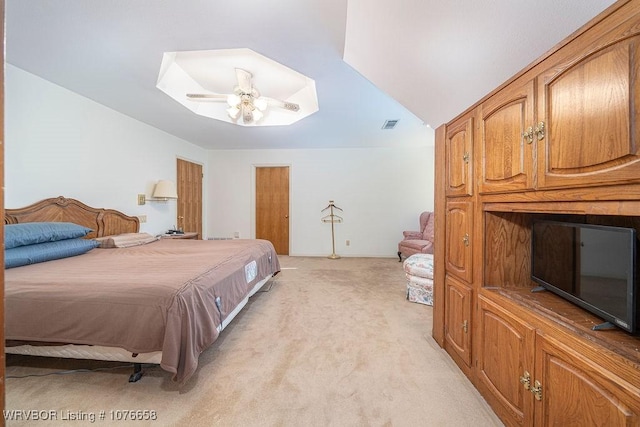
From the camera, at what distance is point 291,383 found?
5.40 feet

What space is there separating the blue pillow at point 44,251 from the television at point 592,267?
11.1ft

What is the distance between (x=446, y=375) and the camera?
1.72 meters

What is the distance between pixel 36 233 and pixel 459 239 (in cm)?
337

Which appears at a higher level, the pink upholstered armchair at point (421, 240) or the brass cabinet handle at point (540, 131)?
the brass cabinet handle at point (540, 131)

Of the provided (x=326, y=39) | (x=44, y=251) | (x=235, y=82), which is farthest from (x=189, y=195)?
(x=326, y=39)

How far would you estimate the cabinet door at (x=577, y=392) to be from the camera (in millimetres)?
766

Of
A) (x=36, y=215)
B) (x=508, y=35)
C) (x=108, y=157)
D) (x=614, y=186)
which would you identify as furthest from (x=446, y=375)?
(x=108, y=157)

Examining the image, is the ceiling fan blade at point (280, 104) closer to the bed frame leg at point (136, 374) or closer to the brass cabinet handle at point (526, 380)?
the bed frame leg at point (136, 374)

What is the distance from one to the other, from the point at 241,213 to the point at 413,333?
15.0 ft

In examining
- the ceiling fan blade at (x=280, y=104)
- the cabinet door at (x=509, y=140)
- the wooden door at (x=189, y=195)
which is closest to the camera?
the cabinet door at (x=509, y=140)

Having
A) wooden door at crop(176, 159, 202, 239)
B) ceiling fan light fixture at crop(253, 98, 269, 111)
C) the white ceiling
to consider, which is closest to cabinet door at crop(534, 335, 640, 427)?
the white ceiling

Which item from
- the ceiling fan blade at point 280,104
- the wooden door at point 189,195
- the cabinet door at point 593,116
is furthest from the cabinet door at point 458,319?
the wooden door at point 189,195

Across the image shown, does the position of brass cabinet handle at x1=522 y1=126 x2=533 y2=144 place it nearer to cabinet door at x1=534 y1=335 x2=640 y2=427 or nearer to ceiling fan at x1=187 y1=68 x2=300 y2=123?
cabinet door at x1=534 y1=335 x2=640 y2=427

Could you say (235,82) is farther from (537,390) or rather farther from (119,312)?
(537,390)
